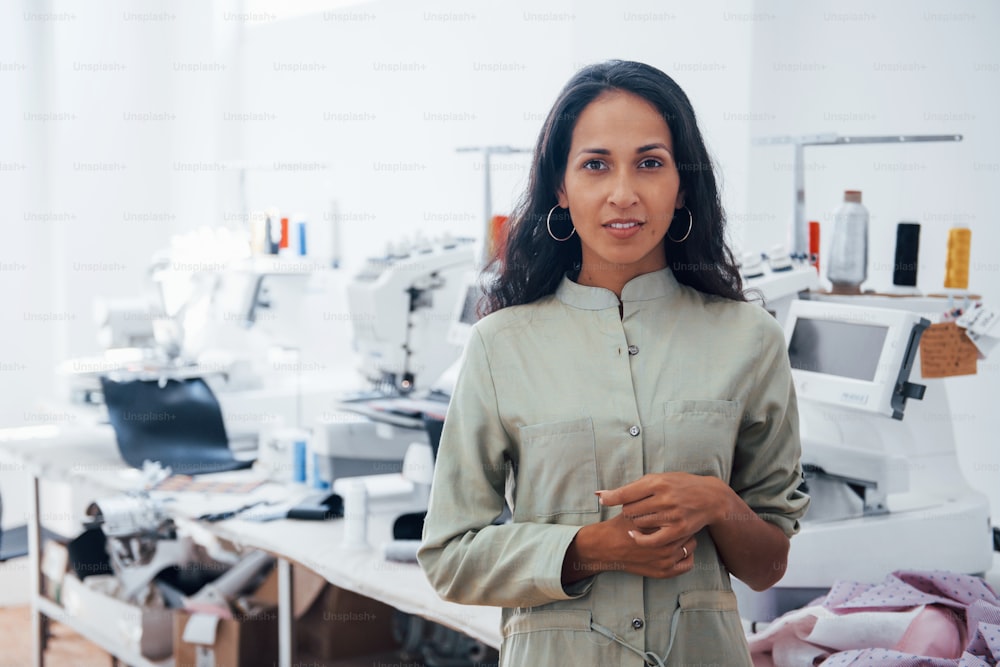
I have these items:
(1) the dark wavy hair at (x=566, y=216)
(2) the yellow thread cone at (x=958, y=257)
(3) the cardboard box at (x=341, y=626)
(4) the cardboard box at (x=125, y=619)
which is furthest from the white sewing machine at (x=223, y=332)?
(1) the dark wavy hair at (x=566, y=216)

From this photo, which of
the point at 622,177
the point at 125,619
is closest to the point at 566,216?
the point at 622,177

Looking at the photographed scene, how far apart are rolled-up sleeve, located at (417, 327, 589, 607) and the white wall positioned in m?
1.87

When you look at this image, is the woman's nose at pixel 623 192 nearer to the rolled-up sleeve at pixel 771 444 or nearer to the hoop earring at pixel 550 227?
the hoop earring at pixel 550 227

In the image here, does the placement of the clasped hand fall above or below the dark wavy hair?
below

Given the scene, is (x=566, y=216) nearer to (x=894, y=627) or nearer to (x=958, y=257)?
(x=894, y=627)

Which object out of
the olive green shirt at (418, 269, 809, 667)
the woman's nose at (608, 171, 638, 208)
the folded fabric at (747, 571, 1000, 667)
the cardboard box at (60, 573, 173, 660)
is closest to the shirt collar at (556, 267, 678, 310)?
the olive green shirt at (418, 269, 809, 667)

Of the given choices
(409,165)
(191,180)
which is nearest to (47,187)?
(191,180)

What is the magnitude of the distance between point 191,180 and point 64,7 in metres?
0.89

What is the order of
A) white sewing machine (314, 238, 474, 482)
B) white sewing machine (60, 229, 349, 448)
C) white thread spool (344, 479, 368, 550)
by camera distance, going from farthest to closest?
1. white sewing machine (60, 229, 349, 448)
2. white sewing machine (314, 238, 474, 482)
3. white thread spool (344, 479, 368, 550)

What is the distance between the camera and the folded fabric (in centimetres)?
143

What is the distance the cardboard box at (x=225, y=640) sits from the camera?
8.02ft

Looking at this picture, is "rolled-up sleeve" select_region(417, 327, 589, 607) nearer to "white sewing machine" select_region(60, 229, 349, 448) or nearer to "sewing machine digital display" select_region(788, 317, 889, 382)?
"sewing machine digital display" select_region(788, 317, 889, 382)

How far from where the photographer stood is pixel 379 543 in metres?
2.33

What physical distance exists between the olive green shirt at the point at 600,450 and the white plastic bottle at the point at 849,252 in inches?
41.8
